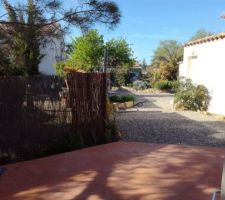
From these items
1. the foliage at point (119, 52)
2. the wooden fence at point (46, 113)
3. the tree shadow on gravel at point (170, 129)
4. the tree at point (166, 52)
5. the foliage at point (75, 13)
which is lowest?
the tree shadow on gravel at point (170, 129)

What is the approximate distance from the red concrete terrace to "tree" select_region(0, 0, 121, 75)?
2.42m

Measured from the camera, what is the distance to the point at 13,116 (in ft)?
26.8

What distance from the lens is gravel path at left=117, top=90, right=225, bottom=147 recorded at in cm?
1048

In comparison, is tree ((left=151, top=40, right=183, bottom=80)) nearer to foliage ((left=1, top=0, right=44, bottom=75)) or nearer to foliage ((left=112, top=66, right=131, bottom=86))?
foliage ((left=112, top=66, right=131, bottom=86))

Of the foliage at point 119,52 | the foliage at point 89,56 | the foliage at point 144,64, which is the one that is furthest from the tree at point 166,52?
the foliage at point 89,56

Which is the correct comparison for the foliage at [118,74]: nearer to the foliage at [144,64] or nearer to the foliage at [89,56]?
the foliage at [89,56]

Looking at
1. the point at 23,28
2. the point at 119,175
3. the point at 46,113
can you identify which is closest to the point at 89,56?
the point at 46,113

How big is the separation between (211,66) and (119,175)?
31.8 feet

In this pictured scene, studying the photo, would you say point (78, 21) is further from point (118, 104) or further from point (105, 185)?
point (118, 104)

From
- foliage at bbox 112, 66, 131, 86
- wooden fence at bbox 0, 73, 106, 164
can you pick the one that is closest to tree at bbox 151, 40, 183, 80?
foliage at bbox 112, 66, 131, 86

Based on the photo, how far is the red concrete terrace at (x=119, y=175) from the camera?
6.11 m

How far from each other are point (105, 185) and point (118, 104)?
36.6 feet

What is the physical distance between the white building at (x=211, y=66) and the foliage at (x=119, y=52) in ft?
31.9

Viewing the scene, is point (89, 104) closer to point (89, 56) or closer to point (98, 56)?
point (89, 56)
